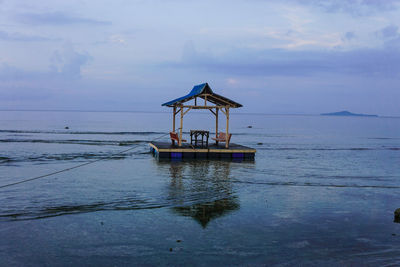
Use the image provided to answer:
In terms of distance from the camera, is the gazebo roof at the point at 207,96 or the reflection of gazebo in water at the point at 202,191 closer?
the reflection of gazebo in water at the point at 202,191

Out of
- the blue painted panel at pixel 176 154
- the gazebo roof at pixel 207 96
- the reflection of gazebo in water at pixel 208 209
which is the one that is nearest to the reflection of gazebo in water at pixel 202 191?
the reflection of gazebo in water at pixel 208 209

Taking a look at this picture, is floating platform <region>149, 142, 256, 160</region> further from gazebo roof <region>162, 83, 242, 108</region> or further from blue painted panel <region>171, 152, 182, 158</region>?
gazebo roof <region>162, 83, 242, 108</region>

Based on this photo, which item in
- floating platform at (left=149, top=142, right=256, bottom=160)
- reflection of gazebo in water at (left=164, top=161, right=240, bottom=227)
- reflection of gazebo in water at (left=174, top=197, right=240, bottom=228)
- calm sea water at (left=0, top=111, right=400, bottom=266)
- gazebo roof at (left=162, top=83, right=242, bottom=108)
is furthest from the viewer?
floating platform at (left=149, top=142, right=256, bottom=160)

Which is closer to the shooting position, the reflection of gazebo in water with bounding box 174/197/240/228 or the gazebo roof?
the reflection of gazebo in water with bounding box 174/197/240/228

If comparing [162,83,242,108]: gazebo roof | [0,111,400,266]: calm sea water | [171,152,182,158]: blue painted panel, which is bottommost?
[0,111,400,266]: calm sea water

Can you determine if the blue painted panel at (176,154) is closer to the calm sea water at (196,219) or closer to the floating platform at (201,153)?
the floating platform at (201,153)

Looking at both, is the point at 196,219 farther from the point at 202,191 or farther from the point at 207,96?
the point at 207,96

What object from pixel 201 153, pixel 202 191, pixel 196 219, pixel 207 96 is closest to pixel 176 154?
pixel 201 153

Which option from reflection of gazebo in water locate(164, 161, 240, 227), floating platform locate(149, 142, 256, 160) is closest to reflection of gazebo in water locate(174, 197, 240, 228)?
reflection of gazebo in water locate(164, 161, 240, 227)

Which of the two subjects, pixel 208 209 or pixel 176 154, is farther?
pixel 176 154

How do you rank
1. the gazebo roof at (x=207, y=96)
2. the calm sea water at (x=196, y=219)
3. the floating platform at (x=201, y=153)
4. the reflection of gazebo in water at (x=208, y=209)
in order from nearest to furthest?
the calm sea water at (x=196, y=219), the reflection of gazebo in water at (x=208, y=209), the gazebo roof at (x=207, y=96), the floating platform at (x=201, y=153)

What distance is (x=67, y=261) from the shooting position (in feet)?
26.1

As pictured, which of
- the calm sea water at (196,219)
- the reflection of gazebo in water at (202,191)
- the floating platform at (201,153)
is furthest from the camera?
the floating platform at (201,153)

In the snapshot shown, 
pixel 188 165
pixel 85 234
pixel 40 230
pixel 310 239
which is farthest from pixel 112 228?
pixel 188 165
